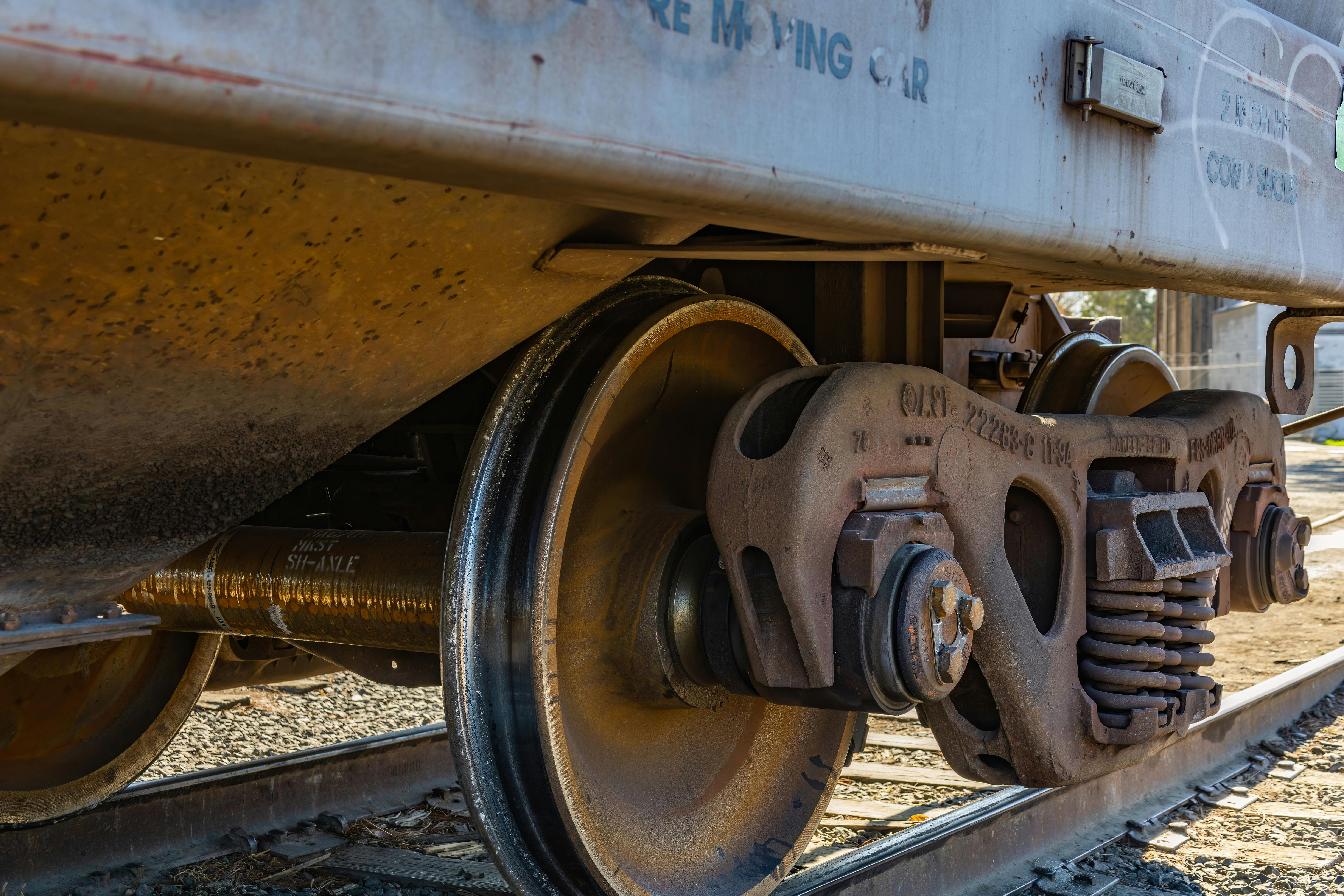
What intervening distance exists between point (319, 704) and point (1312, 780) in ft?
12.2

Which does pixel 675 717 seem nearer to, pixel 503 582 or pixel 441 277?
pixel 503 582

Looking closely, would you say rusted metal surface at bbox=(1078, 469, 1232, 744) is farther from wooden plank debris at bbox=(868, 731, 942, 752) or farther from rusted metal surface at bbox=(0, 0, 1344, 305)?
wooden plank debris at bbox=(868, 731, 942, 752)

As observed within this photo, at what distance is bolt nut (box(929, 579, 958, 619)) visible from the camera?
201 cm

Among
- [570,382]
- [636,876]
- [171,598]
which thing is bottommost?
[636,876]

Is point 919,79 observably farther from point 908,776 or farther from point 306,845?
point 908,776

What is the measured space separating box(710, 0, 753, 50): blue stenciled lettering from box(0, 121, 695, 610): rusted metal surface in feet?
1.19

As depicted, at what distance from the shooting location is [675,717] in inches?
95.4

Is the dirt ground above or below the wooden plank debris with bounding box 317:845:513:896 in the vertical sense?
above

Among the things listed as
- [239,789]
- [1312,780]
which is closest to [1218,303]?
[1312,780]

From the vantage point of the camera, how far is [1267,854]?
3.32 metres

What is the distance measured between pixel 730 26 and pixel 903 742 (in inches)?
137

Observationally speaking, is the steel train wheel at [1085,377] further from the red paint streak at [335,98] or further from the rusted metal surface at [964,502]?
the red paint streak at [335,98]

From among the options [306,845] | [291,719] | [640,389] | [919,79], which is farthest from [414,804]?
[919,79]

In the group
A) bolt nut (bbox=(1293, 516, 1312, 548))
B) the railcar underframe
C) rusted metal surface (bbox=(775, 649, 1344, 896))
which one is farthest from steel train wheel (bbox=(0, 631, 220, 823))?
bolt nut (bbox=(1293, 516, 1312, 548))
